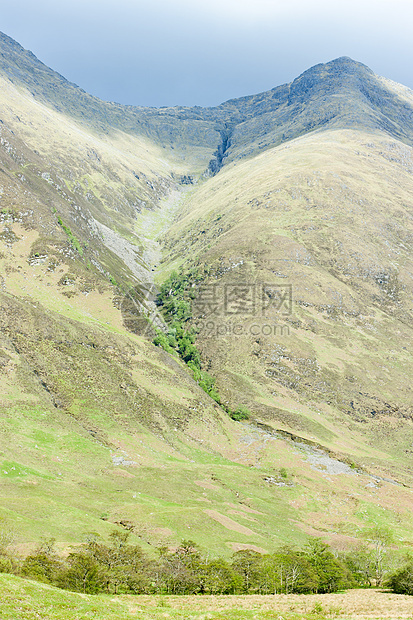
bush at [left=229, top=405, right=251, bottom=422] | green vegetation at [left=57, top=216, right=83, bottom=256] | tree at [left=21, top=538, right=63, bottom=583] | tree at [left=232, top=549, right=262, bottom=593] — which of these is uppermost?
green vegetation at [left=57, top=216, right=83, bottom=256]

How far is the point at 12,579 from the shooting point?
1129 inches

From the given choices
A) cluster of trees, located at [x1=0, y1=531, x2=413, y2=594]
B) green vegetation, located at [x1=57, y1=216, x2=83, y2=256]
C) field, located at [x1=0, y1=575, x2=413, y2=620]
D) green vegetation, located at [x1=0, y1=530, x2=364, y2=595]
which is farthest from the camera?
green vegetation, located at [x1=57, y1=216, x2=83, y2=256]

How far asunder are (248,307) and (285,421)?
62.9 meters

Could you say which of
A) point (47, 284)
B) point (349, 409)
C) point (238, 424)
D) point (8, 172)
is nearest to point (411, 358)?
point (349, 409)

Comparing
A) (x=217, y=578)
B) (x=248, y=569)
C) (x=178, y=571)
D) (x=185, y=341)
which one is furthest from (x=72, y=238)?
(x=217, y=578)

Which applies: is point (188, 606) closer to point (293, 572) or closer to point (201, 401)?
point (293, 572)

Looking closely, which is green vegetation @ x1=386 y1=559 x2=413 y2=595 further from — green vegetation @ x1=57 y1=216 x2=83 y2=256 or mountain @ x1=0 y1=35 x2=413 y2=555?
green vegetation @ x1=57 y1=216 x2=83 y2=256

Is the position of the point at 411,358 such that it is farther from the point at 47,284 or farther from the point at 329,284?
the point at 47,284

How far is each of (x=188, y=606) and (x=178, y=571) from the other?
20.0 ft

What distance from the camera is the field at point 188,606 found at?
24969 mm

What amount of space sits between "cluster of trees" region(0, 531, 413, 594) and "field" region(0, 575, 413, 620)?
195cm

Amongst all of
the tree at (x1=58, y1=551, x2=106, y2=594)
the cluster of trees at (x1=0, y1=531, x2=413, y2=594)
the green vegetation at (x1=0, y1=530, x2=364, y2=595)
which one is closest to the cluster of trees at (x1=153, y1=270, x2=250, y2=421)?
the green vegetation at (x1=0, y1=530, x2=364, y2=595)

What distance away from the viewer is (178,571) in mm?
Answer: 43344

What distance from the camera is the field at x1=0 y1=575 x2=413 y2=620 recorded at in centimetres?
2497
